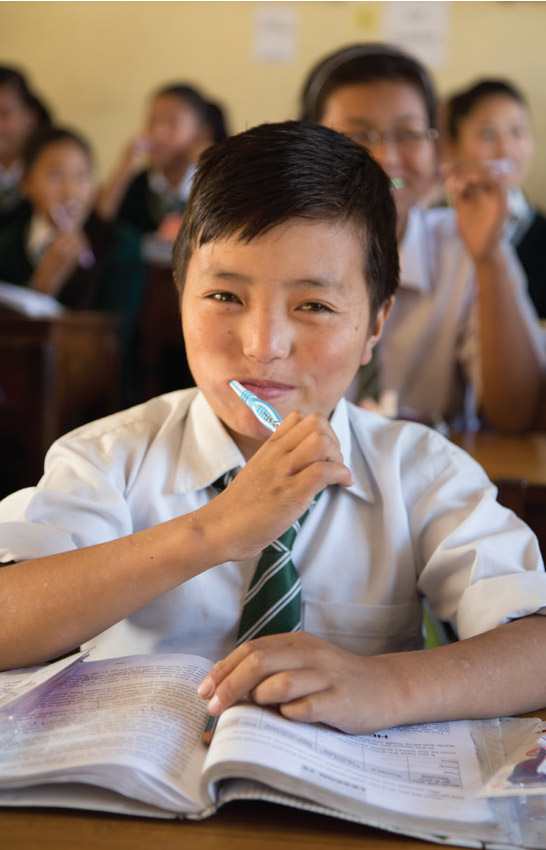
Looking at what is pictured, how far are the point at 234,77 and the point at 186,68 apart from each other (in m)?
0.28

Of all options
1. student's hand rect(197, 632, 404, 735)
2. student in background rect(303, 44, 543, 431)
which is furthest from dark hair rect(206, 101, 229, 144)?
student's hand rect(197, 632, 404, 735)

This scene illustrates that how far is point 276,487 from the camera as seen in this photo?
0.71 meters

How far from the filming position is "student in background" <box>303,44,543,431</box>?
1.81 meters

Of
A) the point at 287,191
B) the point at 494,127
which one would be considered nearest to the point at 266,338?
the point at 287,191

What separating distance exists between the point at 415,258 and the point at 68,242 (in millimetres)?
2173

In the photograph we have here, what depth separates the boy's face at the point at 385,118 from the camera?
1802 mm

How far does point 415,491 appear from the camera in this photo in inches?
38.3

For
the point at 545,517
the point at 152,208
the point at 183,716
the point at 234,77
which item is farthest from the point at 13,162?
the point at 183,716

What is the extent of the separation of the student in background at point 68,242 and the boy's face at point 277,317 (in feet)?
9.88

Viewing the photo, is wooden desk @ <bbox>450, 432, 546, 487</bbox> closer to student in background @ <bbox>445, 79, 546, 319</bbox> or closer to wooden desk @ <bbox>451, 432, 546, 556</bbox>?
wooden desk @ <bbox>451, 432, 546, 556</bbox>

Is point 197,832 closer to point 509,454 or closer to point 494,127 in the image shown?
point 509,454

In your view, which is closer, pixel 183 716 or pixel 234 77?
pixel 183 716

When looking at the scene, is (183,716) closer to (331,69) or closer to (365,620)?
(365,620)

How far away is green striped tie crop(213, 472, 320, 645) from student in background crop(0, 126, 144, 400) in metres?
3.07
